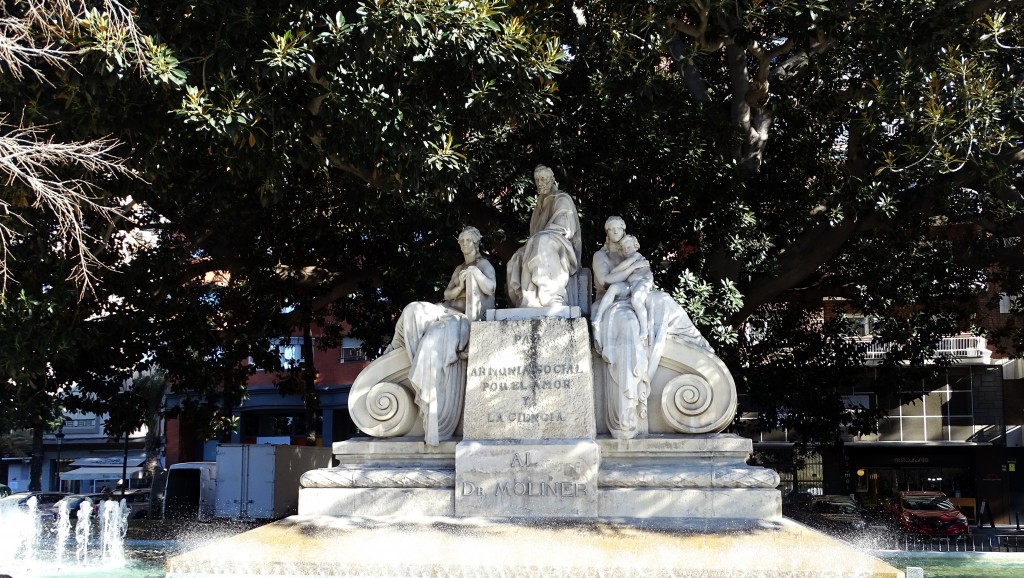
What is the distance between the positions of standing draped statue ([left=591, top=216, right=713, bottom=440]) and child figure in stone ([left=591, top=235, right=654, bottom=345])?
12 mm

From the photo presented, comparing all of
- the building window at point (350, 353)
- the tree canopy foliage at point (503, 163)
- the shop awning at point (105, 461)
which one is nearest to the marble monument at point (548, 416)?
the tree canopy foliage at point (503, 163)

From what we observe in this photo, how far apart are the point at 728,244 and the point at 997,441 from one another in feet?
70.0

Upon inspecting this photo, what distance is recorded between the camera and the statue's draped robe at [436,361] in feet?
31.9

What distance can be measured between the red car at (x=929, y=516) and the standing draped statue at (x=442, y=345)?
14.8 m

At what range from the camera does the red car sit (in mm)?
22234

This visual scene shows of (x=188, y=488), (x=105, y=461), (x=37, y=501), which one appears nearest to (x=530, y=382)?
(x=37, y=501)

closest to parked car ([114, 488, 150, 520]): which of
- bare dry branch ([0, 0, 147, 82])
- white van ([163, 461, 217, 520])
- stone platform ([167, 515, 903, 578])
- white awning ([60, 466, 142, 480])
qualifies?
white van ([163, 461, 217, 520])

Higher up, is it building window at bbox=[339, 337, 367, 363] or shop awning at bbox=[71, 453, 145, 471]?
building window at bbox=[339, 337, 367, 363]

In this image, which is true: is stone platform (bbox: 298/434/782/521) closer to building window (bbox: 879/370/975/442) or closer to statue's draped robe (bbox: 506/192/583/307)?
statue's draped robe (bbox: 506/192/583/307)

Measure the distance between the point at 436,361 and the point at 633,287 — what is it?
6.41ft

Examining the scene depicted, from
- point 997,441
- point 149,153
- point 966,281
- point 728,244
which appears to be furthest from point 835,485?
point 149,153

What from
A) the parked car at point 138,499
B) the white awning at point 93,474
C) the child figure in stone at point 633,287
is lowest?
the parked car at point 138,499

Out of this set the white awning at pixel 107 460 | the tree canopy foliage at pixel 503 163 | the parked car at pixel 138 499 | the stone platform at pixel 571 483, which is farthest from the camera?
the white awning at pixel 107 460

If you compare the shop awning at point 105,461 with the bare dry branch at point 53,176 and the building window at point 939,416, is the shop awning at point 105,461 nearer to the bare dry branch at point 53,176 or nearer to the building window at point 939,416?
the building window at point 939,416
